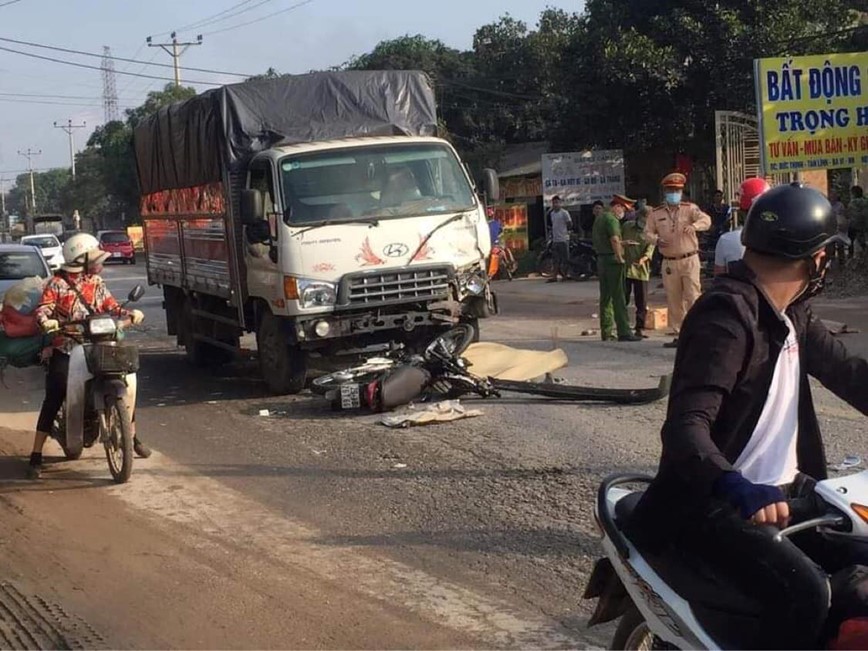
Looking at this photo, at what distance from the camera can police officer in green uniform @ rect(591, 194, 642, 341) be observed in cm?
1340

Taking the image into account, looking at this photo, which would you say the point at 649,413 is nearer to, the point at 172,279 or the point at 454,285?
the point at 454,285

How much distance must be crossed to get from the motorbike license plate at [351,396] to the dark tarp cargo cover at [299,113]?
2945mm

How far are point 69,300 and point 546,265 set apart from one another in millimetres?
19244

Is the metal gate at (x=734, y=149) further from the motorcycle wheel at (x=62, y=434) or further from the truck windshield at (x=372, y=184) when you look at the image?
the motorcycle wheel at (x=62, y=434)

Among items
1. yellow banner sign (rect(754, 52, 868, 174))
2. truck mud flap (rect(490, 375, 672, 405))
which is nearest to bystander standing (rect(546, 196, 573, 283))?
yellow banner sign (rect(754, 52, 868, 174))

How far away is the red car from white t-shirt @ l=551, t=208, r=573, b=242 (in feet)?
98.7

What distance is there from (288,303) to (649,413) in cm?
340

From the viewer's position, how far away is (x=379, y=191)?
10859mm

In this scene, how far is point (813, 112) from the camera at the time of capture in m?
17.1

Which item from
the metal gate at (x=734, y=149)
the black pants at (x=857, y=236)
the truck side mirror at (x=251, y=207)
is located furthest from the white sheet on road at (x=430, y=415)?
the metal gate at (x=734, y=149)

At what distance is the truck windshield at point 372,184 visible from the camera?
1068 cm

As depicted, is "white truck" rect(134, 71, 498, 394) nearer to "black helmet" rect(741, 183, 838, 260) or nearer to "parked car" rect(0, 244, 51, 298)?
"parked car" rect(0, 244, 51, 298)

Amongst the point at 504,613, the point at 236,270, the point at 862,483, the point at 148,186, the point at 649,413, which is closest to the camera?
the point at 862,483

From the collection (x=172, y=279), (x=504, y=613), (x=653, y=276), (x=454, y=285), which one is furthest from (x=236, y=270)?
(x=653, y=276)
